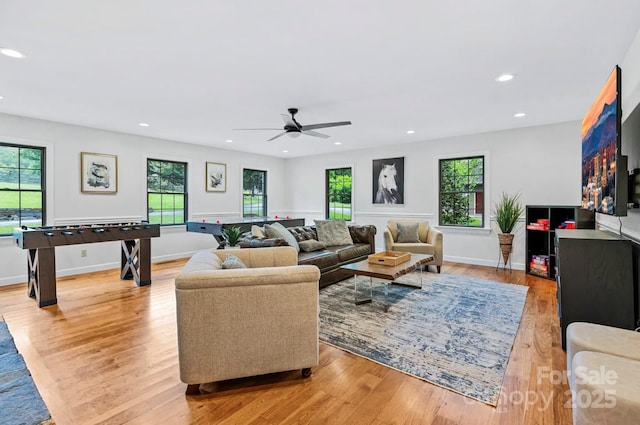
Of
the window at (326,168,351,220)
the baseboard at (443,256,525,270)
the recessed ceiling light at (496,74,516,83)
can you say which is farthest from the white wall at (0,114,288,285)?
the recessed ceiling light at (496,74,516,83)

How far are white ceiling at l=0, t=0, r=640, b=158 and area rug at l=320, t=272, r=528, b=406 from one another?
94.9 inches

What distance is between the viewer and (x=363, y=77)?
312cm

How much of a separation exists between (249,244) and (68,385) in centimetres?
174

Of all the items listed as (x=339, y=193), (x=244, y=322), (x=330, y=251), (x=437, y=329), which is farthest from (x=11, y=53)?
(x=339, y=193)

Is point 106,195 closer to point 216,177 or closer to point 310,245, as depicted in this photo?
point 216,177

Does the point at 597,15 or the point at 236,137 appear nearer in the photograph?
the point at 597,15

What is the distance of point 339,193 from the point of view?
7.83 metres

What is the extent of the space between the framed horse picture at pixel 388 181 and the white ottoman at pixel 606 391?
5383 mm

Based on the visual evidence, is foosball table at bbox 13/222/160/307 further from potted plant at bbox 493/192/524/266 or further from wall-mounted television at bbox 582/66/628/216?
potted plant at bbox 493/192/524/266

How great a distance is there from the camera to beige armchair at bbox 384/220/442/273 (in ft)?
16.3

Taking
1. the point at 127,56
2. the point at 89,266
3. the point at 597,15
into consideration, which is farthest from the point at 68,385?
the point at 597,15

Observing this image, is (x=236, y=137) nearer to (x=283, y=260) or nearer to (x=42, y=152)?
(x=42, y=152)

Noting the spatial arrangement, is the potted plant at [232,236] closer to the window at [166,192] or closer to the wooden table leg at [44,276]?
the wooden table leg at [44,276]

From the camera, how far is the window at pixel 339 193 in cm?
767
